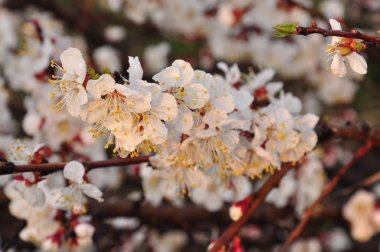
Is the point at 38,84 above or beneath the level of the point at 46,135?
above

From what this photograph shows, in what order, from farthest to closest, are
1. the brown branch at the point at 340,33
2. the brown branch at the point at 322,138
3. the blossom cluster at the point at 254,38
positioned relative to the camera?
the blossom cluster at the point at 254,38 → the brown branch at the point at 322,138 → the brown branch at the point at 340,33

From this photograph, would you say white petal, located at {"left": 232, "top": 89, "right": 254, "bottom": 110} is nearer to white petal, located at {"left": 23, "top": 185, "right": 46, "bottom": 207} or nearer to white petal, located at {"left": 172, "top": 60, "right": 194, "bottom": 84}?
white petal, located at {"left": 172, "top": 60, "right": 194, "bottom": 84}

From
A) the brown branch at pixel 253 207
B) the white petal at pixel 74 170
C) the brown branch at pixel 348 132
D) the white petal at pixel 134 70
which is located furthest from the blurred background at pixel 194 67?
the white petal at pixel 134 70

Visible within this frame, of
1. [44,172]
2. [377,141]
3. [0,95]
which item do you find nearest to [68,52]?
[44,172]

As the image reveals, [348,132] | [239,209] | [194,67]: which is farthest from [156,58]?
[239,209]

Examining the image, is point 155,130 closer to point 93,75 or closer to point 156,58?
point 93,75

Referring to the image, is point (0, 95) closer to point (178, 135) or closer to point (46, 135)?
point (46, 135)

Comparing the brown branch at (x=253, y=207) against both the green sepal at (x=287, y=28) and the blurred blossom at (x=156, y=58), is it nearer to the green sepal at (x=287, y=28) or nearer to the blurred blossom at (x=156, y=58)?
the green sepal at (x=287, y=28)
